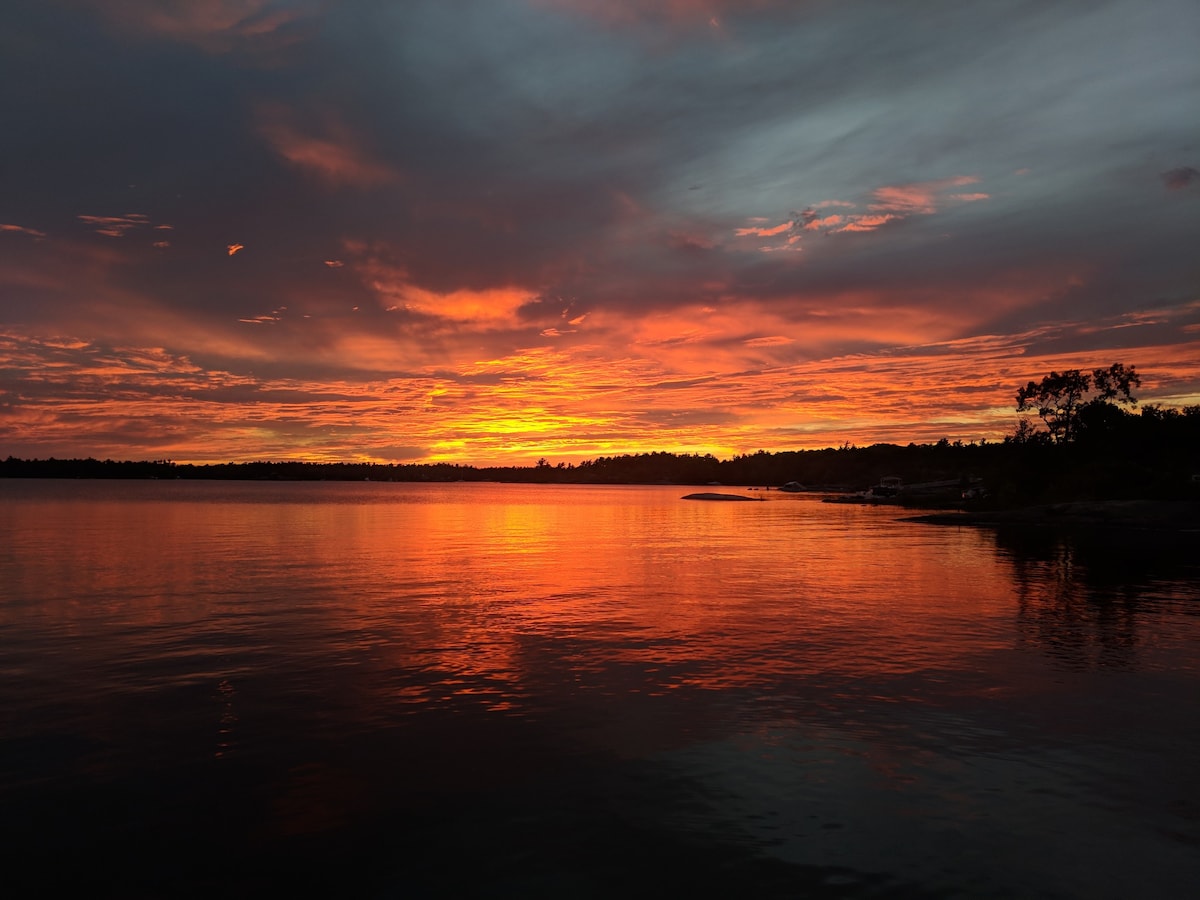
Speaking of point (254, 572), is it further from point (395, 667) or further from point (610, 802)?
point (610, 802)

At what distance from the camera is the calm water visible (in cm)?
987

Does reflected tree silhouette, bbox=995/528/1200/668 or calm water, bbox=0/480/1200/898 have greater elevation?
calm water, bbox=0/480/1200/898

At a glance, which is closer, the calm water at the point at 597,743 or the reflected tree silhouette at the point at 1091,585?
the calm water at the point at 597,743

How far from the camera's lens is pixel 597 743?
1438 centimetres

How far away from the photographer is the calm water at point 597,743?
32.4 feet

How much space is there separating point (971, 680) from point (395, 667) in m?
15.5

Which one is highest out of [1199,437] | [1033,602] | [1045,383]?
[1045,383]

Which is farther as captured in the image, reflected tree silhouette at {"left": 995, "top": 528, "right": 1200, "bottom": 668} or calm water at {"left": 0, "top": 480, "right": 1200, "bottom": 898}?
reflected tree silhouette at {"left": 995, "top": 528, "right": 1200, "bottom": 668}

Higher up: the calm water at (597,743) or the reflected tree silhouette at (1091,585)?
the calm water at (597,743)

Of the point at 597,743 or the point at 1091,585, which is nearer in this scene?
the point at 597,743

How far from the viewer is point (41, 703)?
1636cm

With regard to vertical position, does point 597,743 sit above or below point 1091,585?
above

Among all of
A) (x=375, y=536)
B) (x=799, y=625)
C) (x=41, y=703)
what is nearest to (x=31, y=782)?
(x=41, y=703)

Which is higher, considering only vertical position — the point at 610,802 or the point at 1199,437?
the point at 1199,437
